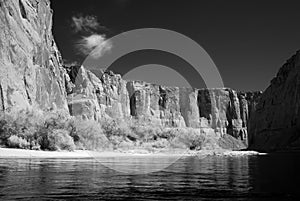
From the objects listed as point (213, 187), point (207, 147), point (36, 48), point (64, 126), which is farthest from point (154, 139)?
point (213, 187)

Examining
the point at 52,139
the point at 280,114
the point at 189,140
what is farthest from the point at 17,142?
the point at 280,114

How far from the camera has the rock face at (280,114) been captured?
131375mm

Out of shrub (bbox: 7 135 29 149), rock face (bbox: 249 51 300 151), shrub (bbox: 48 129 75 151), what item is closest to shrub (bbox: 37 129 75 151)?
shrub (bbox: 48 129 75 151)

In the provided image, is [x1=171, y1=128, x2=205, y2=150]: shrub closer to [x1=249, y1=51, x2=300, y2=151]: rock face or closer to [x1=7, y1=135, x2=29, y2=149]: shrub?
[x1=249, y1=51, x2=300, y2=151]: rock face

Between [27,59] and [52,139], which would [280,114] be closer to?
[27,59]

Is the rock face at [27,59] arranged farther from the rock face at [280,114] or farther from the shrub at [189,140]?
the rock face at [280,114]

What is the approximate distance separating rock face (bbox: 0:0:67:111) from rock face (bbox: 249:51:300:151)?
77093 mm

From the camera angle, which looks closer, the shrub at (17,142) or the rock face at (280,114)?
the shrub at (17,142)

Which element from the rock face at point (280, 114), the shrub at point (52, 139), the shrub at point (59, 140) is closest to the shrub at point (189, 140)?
the rock face at point (280, 114)

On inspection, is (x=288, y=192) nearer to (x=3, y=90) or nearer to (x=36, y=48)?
(x=3, y=90)

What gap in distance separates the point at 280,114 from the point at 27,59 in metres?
98.1

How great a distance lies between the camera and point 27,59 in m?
90.2

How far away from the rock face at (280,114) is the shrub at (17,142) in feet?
280

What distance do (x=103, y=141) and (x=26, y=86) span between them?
2217cm
